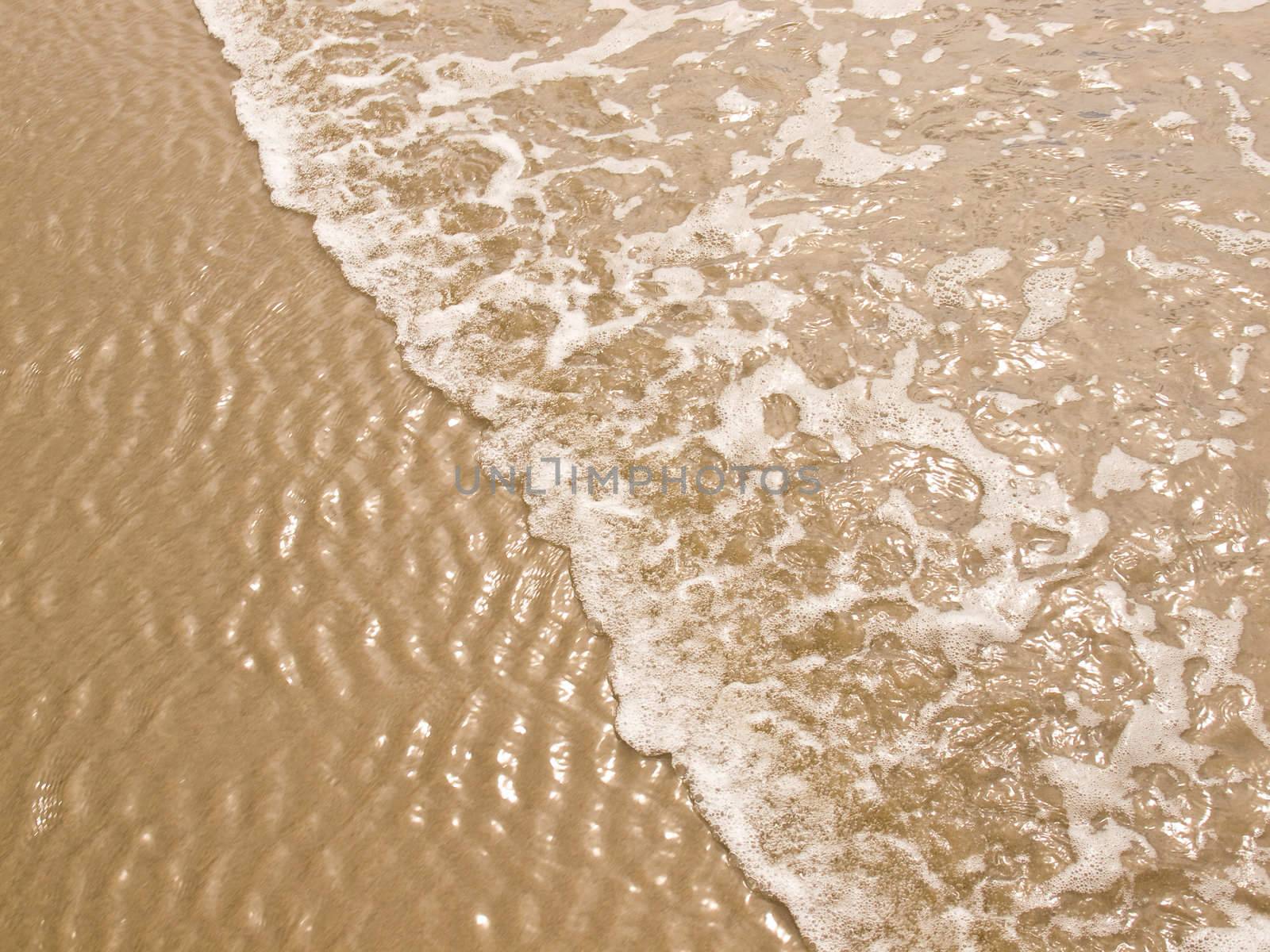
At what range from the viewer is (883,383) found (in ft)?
11.0

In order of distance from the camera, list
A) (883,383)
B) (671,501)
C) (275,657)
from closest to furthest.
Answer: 1. (275,657)
2. (671,501)
3. (883,383)

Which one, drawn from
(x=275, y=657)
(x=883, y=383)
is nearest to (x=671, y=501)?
(x=883, y=383)

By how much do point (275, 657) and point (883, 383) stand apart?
2.17 meters

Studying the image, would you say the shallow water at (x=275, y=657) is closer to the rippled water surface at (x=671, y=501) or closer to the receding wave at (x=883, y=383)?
the rippled water surface at (x=671, y=501)

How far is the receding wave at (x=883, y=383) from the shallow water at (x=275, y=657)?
0.64 feet

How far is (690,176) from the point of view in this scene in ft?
13.7

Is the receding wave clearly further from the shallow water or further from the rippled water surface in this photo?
the shallow water

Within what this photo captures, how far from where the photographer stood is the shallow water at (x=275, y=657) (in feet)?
7.80

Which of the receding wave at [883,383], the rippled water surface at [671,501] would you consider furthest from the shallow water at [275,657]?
the receding wave at [883,383]

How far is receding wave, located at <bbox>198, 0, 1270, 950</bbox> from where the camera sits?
2434mm

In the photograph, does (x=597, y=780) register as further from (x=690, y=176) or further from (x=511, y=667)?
(x=690, y=176)

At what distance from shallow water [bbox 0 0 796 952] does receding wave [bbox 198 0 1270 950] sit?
0.64ft

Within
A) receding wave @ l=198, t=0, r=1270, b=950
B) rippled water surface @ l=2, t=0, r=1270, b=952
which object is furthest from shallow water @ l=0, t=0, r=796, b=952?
receding wave @ l=198, t=0, r=1270, b=950

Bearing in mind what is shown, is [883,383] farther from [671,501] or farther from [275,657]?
[275,657]
